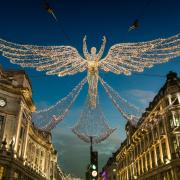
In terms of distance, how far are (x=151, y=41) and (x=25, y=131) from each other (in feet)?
112

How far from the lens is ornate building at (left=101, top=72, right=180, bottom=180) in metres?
35.8

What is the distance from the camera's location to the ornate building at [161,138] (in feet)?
118

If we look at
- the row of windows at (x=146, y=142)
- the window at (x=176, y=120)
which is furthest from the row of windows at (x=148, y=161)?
the window at (x=176, y=120)

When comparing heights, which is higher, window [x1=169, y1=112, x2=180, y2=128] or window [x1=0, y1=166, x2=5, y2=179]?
window [x1=169, y1=112, x2=180, y2=128]

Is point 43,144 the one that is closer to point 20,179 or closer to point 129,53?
point 20,179

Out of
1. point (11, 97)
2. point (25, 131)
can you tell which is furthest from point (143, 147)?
point (11, 97)

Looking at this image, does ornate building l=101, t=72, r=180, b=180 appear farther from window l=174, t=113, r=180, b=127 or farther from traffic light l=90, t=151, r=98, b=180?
traffic light l=90, t=151, r=98, b=180

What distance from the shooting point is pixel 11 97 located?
38.7m

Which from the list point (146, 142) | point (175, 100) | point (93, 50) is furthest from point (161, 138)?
point (93, 50)

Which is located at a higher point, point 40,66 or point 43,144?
point 43,144

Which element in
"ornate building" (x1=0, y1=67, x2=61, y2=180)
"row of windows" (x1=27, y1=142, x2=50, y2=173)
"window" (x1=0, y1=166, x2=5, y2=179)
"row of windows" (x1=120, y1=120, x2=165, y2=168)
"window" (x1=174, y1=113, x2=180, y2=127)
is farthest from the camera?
"row of windows" (x1=27, y1=142, x2=50, y2=173)

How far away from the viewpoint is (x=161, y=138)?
3906cm

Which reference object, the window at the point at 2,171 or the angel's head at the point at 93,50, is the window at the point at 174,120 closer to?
the window at the point at 2,171

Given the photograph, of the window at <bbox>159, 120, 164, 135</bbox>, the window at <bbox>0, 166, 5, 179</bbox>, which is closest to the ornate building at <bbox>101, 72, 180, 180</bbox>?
the window at <bbox>159, 120, 164, 135</bbox>
